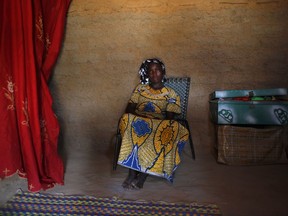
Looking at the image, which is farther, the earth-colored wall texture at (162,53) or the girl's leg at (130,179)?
the earth-colored wall texture at (162,53)

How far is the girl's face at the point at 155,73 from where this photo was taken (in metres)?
3.00

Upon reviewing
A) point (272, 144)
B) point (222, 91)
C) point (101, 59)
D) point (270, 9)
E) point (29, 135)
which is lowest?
point (272, 144)

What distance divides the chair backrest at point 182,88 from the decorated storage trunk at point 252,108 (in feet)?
1.17

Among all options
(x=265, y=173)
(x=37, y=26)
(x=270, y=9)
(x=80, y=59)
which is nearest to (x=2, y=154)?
(x=37, y=26)

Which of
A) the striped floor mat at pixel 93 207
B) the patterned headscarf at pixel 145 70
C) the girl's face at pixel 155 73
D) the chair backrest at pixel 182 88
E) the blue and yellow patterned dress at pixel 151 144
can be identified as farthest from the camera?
the chair backrest at pixel 182 88

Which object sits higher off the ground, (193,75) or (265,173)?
(193,75)

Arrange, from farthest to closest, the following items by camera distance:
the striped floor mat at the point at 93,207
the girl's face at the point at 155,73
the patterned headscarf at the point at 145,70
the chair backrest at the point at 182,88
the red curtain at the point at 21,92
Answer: the chair backrest at the point at 182,88 → the patterned headscarf at the point at 145,70 → the girl's face at the point at 155,73 → the red curtain at the point at 21,92 → the striped floor mat at the point at 93,207

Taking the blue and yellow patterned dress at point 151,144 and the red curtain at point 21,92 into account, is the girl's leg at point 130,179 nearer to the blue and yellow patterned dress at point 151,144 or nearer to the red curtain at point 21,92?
the blue and yellow patterned dress at point 151,144

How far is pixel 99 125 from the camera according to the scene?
11.9ft

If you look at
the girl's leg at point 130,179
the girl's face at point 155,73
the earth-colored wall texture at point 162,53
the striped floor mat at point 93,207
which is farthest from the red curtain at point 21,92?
the girl's face at point 155,73

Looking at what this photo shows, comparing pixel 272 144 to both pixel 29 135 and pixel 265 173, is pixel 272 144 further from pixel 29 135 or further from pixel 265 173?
pixel 29 135

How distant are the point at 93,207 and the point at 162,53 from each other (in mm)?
1999

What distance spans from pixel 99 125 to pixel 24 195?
4.66 ft

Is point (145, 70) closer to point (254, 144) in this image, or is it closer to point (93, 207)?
point (254, 144)
